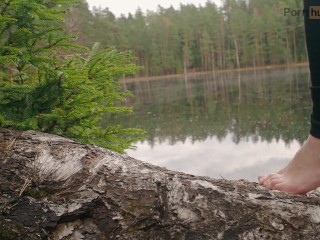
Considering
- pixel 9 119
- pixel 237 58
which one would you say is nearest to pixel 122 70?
pixel 9 119

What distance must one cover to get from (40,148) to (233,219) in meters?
0.88

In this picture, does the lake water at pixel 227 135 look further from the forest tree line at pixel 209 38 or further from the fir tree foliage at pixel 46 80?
the forest tree line at pixel 209 38

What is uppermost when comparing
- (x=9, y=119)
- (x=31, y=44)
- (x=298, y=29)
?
(x=298, y=29)

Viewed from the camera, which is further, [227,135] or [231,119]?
[231,119]

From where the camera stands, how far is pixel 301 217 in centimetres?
129

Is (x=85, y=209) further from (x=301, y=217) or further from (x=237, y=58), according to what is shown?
(x=237, y=58)

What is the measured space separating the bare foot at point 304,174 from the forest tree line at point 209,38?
51452 millimetres

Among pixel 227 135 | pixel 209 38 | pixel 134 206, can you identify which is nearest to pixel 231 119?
pixel 227 135

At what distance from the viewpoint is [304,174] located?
1.53 metres

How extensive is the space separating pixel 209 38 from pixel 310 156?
62445 millimetres

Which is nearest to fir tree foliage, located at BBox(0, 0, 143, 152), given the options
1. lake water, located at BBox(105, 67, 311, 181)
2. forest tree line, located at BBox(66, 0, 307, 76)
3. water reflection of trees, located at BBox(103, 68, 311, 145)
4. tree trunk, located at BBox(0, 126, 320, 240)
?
tree trunk, located at BBox(0, 126, 320, 240)

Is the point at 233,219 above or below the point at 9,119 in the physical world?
below

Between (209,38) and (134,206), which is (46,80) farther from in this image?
(209,38)

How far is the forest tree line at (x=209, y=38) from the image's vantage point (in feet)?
182
